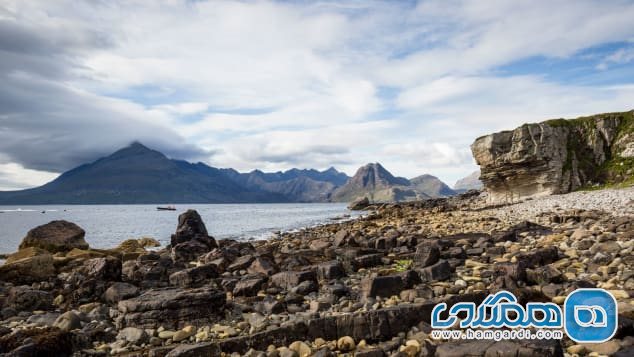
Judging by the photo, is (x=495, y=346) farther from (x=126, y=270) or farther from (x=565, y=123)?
(x=565, y=123)

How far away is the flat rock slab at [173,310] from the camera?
882 cm

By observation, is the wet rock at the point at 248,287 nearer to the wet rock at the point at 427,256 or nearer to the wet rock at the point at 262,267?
the wet rock at the point at 262,267

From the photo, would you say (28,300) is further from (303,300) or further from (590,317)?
(590,317)

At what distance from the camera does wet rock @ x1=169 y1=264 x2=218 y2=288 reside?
13383 millimetres

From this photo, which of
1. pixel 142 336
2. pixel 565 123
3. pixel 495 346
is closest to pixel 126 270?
pixel 142 336

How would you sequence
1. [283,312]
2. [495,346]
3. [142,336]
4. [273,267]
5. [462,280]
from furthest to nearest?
[273,267], [462,280], [283,312], [142,336], [495,346]

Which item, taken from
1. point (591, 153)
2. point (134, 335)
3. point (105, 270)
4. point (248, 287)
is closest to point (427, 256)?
point (248, 287)

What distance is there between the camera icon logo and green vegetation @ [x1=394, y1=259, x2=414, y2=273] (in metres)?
5.81

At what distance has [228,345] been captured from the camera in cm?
729

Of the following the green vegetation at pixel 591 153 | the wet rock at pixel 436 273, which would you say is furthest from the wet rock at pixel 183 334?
→ the green vegetation at pixel 591 153

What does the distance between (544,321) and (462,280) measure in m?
3.58

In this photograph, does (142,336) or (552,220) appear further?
(552,220)

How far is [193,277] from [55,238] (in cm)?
1816
